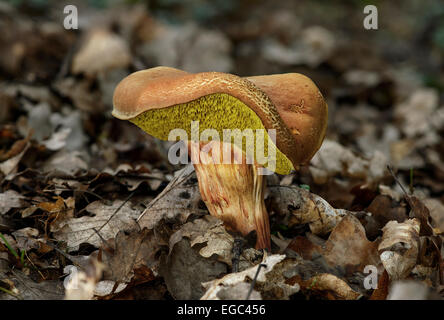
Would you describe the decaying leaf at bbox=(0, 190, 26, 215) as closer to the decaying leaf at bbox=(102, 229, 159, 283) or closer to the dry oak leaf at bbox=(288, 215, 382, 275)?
the decaying leaf at bbox=(102, 229, 159, 283)

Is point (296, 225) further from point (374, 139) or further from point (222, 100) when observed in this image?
point (374, 139)

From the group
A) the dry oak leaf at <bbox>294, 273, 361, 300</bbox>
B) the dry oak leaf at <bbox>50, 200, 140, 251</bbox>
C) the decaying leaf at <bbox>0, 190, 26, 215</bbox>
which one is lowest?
the dry oak leaf at <bbox>294, 273, 361, 300</bbox>

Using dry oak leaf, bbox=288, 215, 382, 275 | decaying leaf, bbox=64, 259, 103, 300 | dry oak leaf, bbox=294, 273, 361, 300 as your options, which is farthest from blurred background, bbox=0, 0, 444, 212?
decaying leaf, bbox=64, 259, 103, 300

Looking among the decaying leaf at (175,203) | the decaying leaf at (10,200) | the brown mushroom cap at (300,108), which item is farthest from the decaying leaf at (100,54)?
the brown mushroom cap at (300,108)

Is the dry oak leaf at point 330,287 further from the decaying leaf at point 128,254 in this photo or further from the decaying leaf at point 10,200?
the decaying leaf at point 10,200

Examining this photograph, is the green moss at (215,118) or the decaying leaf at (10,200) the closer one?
the green moss at (215,118)
